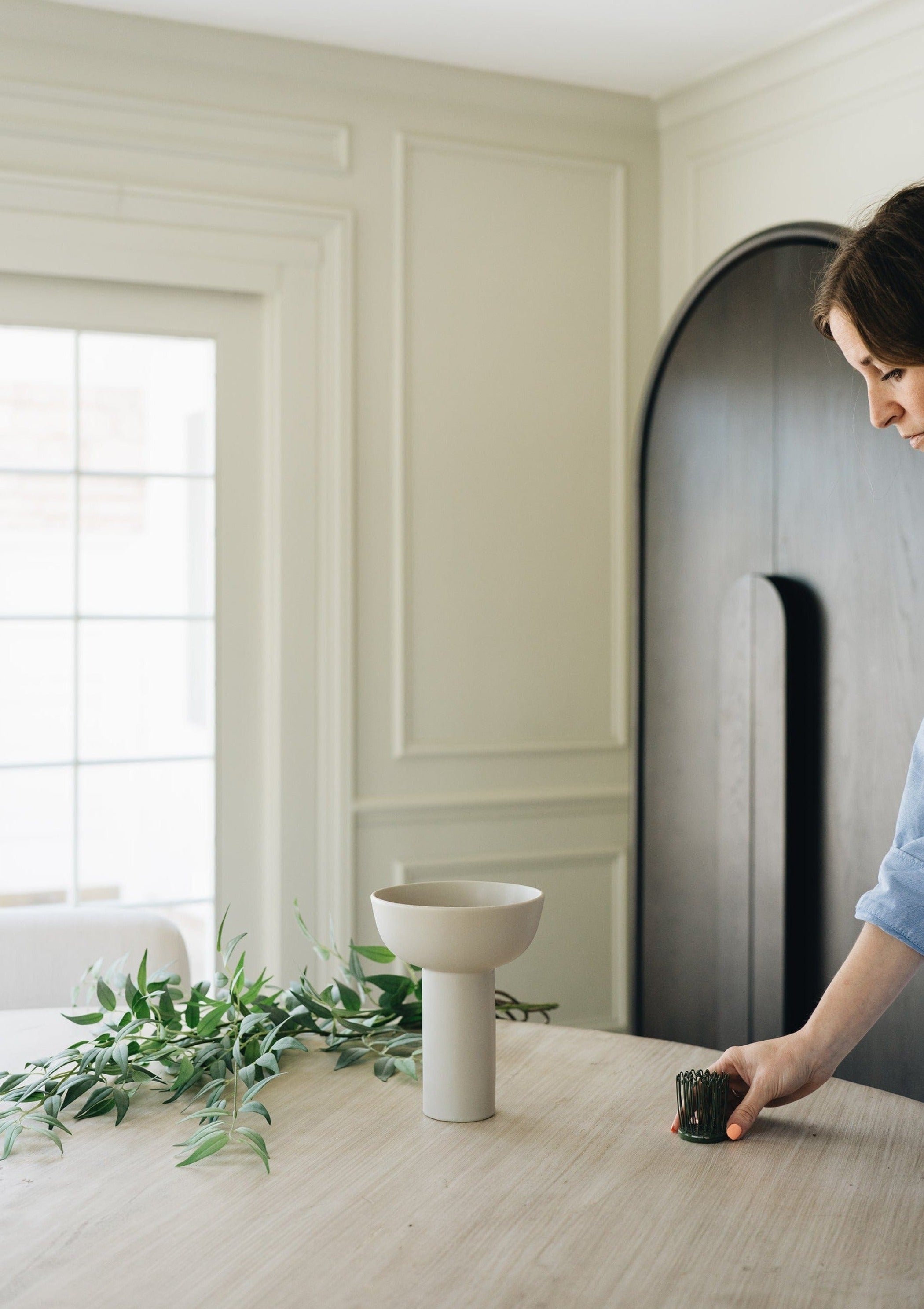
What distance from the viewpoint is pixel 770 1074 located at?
3.71 ft

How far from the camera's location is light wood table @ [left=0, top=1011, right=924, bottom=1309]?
0.85 meters

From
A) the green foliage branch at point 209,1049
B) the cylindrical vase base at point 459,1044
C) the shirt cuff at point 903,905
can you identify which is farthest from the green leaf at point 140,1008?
the shirt cuff at point 903,905

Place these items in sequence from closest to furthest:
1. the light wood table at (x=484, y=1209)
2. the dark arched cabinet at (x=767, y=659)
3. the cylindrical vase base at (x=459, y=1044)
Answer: the light wood table at (x=484, y=1209) → the cylindrical vase base at (x=459, y=1044) → the dark arched cabinet at (x=767, y=659)

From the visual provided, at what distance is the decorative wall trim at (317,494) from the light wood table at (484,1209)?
1.73 meters

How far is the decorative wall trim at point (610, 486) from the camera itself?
301cm

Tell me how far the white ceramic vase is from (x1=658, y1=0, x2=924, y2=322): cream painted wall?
2.13 metres

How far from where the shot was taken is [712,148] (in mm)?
3117

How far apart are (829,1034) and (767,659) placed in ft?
3.91

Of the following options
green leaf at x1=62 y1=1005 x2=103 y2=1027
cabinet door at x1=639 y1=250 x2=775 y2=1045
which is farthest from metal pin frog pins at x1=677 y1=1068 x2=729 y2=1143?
cabinet door at x1=639 y1=250 x2=775 y2=1045

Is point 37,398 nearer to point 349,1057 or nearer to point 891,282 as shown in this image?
point 349,1057

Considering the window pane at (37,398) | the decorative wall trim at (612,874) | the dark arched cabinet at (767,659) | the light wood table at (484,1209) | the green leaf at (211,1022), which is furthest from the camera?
the decorative wall trim at (612,874)

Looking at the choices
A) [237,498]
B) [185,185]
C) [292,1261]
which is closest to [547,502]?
[237,498]

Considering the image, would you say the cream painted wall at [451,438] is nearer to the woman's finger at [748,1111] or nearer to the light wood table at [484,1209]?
the light wood table at [484,1209]

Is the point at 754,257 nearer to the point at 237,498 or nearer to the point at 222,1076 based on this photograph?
the point at 237,498
